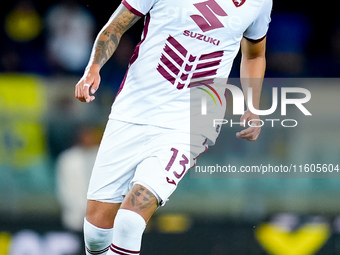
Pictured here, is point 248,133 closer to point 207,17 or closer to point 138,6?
point 207,17

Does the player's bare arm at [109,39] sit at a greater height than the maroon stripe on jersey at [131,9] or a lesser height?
lesser

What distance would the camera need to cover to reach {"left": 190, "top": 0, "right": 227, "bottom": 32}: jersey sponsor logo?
4.06 meters

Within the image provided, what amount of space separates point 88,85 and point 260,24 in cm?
123

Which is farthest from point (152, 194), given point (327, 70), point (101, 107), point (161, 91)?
point (327, 70)

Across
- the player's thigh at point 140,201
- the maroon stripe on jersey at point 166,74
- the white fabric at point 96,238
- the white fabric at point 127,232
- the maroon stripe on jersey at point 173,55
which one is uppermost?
the maroon stripe on jersey at point 173,55

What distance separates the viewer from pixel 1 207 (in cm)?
602

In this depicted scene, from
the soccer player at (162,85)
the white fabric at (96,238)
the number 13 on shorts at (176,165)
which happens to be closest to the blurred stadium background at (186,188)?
the white fabric at (96,238)

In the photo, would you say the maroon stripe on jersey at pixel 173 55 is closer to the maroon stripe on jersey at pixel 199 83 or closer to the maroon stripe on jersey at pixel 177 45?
the maroon stripe on jersey at pixel 177 45

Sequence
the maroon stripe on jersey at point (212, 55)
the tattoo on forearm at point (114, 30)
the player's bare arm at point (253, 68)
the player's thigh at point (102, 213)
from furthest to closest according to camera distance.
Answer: the player's bare arm at point (253, 68) < the player's thigh at point (102, 213) < the maroon stripe on jersey at point (212, 55) < the tattoo on forearm at point (114, 30)

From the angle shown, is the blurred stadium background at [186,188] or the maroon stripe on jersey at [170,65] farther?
the blurred stadium background at [186,188]

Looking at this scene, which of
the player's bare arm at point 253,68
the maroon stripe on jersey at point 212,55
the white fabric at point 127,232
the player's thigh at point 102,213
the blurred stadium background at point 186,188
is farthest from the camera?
the blurred stadium background at point 186,188

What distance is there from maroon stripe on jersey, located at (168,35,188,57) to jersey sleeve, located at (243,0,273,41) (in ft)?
1.62

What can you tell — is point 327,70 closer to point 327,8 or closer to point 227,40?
point 327,8

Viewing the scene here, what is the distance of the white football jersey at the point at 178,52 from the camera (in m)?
4.06
